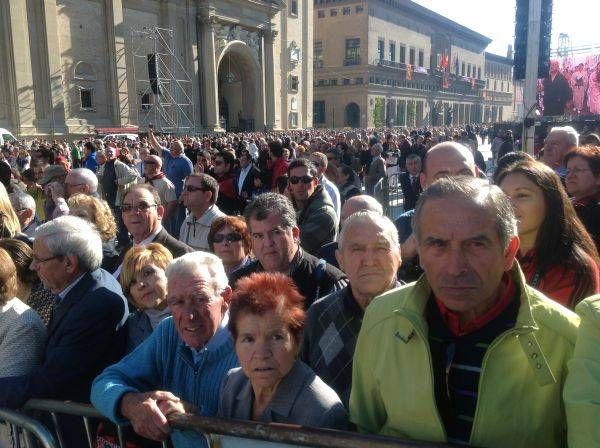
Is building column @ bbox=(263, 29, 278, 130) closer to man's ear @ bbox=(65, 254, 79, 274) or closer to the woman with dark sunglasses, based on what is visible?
the woman with dark sunglasses

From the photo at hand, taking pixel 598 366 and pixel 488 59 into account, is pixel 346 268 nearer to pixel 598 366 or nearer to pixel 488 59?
pixel 598 366

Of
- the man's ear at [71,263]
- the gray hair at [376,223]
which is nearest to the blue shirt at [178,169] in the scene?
the man's ear at [71,263]

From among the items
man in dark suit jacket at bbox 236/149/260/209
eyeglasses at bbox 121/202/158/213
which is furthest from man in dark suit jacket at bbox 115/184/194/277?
man in dark suit jacket at bbox 236/149/260/209

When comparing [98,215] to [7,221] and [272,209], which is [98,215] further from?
[272,209]

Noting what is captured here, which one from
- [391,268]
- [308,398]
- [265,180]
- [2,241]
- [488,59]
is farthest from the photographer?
[488,59]

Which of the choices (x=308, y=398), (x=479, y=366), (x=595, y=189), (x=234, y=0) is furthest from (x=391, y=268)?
(x=234, y=0)

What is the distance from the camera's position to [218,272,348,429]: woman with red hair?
1.89 metres

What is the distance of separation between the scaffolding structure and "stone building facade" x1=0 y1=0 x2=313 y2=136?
0.23 ft

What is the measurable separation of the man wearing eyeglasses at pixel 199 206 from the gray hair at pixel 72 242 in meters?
1.97

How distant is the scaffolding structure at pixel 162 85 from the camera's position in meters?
33.0

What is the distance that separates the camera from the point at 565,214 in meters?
2.59

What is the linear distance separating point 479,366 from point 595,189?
3.02m

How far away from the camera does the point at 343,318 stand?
244cm

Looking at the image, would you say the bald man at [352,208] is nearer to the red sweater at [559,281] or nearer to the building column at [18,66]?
the red sweater at [559,281]
